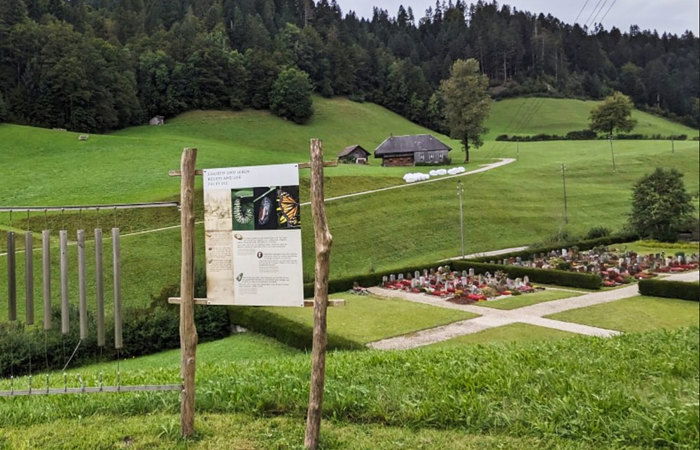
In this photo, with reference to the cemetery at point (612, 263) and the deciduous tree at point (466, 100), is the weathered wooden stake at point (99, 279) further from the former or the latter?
the deciduous tree at point (466, 100)

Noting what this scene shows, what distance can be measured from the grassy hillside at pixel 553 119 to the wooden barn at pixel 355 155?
32.0ft

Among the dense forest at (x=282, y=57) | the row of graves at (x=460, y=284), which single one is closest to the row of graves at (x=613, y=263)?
the row of graves at (x=460, y=284)

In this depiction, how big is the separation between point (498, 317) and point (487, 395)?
9.89 metres

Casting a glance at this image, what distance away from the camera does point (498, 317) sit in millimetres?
14000

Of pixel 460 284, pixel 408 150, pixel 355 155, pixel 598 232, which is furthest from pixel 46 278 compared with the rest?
pixel 598 232

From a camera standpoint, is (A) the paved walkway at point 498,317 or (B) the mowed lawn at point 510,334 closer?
(B) the mowed lawn at point 510,334

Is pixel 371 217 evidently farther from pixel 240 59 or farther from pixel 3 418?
pixel 3 418

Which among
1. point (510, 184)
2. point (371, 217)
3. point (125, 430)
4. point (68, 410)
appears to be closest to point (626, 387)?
point (125, 430)

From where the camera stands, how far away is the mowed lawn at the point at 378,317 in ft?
40.9

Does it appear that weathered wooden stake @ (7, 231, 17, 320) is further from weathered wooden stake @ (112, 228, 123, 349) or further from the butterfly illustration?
the butterfly illustration

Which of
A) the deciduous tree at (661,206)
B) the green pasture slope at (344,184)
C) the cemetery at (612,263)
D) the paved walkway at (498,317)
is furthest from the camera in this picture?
the deciduous tree at (661,206)

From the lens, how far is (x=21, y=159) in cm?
1212

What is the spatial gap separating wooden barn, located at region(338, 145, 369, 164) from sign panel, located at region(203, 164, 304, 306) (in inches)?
608

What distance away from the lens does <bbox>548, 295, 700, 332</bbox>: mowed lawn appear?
490 inches
